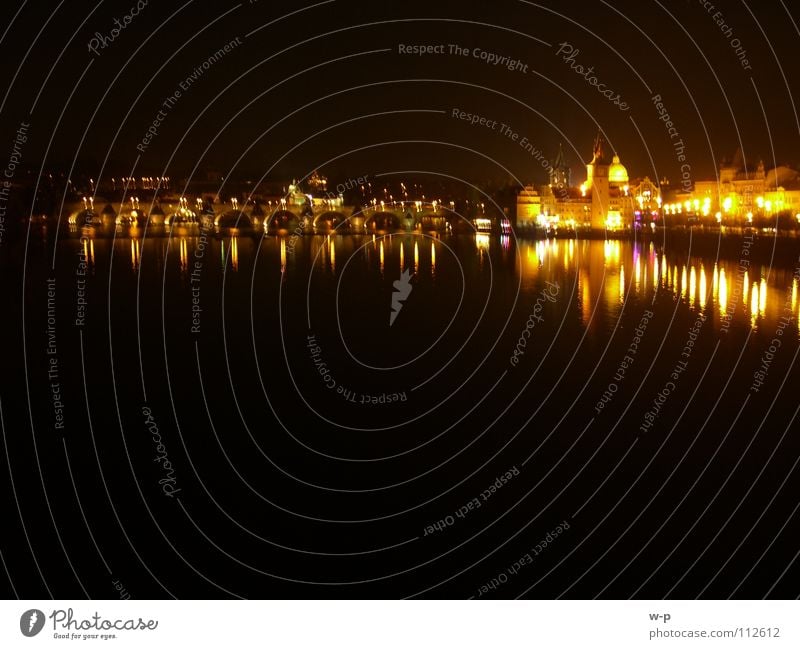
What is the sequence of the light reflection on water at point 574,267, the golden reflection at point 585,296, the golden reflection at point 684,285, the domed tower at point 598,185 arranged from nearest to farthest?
the golden reflection at point 585,296, the light reflection on water at point 574,267, the golden reflection at point 684,285, the domed tower at point 598,185

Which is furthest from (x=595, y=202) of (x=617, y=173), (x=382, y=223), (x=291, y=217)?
(x=291, y=217)

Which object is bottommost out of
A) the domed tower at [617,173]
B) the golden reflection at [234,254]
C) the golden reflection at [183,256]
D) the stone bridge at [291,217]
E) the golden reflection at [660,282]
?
the golden reflection at [660,282]

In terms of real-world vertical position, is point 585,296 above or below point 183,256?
below

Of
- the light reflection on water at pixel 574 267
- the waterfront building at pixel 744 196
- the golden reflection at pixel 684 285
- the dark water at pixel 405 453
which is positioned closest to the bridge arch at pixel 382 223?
the light reflection on water at pixel 574 267

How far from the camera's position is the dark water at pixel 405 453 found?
3258mm

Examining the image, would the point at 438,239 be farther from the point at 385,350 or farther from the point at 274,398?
the point at 274,398

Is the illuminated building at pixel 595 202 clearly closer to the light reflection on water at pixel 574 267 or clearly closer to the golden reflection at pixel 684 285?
the light reflection on water at pixel 574 267

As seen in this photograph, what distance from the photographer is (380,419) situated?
4.98 m

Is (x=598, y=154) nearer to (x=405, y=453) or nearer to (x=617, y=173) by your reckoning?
(x=617, y=173)

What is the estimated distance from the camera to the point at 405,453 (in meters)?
4.39

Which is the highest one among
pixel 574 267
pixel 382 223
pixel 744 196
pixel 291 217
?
pixel 744 196

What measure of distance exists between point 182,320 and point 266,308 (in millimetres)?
1199

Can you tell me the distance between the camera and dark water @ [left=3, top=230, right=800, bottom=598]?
10.7 ft

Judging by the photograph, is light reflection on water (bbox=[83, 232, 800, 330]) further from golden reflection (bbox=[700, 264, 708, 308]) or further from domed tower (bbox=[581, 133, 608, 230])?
domed tower (bbox=[581, 133, 608, 230])
